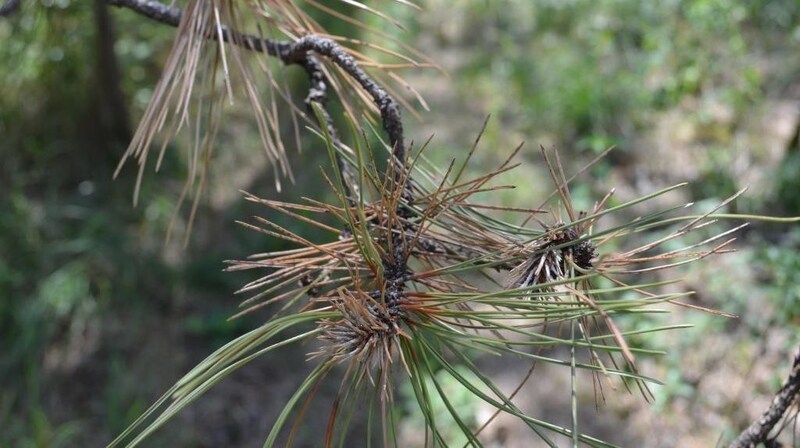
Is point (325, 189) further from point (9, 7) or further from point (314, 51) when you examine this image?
point (314, 51)

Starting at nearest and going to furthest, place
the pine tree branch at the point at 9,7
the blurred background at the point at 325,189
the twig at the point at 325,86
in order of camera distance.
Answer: the twig at the point at 325,86
the pine tree branch at the point at 9,7
the blurred background at the point at 325,189

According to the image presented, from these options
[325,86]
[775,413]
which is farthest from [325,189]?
[775,413]

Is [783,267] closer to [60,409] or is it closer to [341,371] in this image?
[341,371]

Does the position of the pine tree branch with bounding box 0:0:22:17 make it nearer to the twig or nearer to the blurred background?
the twig

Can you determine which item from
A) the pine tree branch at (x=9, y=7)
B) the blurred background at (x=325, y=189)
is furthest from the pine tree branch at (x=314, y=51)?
the blurred background at (x=325, y=189)

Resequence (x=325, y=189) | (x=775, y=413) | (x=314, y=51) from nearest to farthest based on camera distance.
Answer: (x=775, y=413), (x=314, y=51), (x=325, y=189)

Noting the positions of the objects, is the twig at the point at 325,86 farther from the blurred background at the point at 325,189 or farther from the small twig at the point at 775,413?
the blurred background at the point at 325,189
